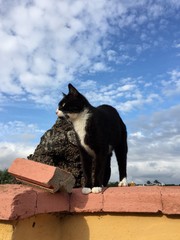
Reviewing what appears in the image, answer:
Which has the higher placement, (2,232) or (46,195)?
(46,195)

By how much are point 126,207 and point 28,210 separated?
82 centimetres

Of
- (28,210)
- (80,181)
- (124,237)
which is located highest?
(80,181)

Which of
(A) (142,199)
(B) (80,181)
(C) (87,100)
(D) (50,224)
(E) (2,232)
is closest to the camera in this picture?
(E) (2,232)

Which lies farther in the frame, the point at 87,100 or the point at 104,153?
the point at 87,100

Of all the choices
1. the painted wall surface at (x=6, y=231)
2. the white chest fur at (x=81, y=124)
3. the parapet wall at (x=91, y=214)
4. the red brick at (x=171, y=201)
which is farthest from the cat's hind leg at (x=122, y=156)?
the painted wall surface at (x=6, y=231)

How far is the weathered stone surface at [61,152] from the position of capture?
192 inches

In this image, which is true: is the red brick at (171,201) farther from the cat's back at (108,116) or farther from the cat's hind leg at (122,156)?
the cat's hind leg at (122,156)

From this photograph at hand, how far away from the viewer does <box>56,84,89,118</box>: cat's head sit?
4105 mm

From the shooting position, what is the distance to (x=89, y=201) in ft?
9.54

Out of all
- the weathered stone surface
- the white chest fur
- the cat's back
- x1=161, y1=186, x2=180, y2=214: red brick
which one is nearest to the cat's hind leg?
the cat's back

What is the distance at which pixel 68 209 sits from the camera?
2.96m

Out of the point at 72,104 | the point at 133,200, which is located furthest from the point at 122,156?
the point at 133,200

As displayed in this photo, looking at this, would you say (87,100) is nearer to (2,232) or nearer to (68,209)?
(68,209)

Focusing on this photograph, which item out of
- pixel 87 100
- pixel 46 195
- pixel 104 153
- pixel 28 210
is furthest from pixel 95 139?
pixel 28 210
